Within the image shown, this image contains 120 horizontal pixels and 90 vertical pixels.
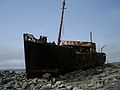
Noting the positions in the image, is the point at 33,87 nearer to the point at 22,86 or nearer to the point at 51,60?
the point at 22,86

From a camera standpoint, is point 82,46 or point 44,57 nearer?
point 44,57

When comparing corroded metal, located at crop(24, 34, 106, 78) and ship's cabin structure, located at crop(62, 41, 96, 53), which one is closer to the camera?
corroded metal, located at crop(24, 34, 106, 78)

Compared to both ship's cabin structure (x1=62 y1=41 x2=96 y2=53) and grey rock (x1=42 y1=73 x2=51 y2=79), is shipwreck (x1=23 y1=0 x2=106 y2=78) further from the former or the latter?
ship's cabin structure (x1=62 y1=41 x2=96 y2=53)

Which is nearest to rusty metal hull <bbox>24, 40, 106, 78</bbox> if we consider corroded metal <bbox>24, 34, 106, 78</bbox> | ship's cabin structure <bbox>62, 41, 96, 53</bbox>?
corroded metal <bbox>24, 34, 106, 78</bbox>

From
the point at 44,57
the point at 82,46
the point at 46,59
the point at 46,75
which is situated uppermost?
the point at 82,46

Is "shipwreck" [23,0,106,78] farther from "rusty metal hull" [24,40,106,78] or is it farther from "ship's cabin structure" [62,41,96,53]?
"ship's cabin structure" [62,41,96,53]

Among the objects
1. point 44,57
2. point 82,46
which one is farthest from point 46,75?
point 82,46

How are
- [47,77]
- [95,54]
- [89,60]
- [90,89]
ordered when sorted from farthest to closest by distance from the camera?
[95,54], [89,60], [47,77], [90,89]

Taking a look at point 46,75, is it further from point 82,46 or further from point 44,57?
point 82,46

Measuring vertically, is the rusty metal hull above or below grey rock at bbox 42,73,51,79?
above

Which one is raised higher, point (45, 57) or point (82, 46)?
point (82, 46)

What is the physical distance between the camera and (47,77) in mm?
17203

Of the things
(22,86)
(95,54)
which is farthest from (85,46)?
(22,86)

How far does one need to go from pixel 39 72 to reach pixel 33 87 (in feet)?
11.3
